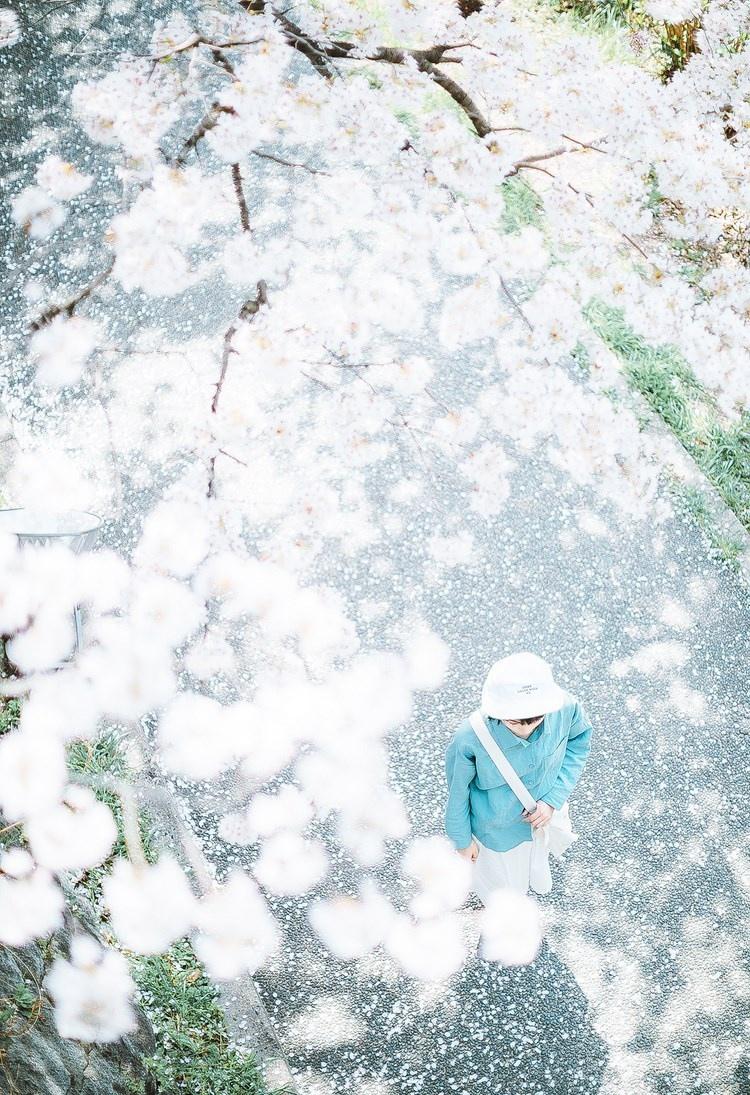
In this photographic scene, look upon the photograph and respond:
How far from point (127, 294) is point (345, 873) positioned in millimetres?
3841

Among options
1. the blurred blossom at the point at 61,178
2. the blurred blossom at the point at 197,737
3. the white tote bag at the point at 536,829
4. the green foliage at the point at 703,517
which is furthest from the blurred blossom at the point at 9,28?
the white tote bag at the point at 536,829

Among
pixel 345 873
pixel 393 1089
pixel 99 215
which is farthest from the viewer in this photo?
pixel 99 215

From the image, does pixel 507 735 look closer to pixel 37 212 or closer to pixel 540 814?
pixel 540 814

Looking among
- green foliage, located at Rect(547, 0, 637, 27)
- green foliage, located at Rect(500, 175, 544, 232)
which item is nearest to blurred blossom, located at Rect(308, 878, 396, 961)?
green foliage, located at Rect(500, 175, 544, 232)

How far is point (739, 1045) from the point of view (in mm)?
3066

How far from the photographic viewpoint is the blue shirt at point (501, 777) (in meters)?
2.51

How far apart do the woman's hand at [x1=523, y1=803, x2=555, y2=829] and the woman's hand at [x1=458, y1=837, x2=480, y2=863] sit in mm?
225

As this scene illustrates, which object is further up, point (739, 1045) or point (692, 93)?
point (692, 93)

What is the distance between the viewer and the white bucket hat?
225cm

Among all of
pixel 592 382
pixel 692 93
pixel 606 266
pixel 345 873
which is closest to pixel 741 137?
pixel 692 93

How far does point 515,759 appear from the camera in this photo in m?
2.53

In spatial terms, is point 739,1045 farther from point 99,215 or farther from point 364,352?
point 99,215

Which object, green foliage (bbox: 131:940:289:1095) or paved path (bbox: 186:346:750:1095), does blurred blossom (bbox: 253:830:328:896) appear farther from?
green foliage (bbox: 131:940:289:1095)

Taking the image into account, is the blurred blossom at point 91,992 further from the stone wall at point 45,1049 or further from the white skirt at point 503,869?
the white skirt at point 503,869
